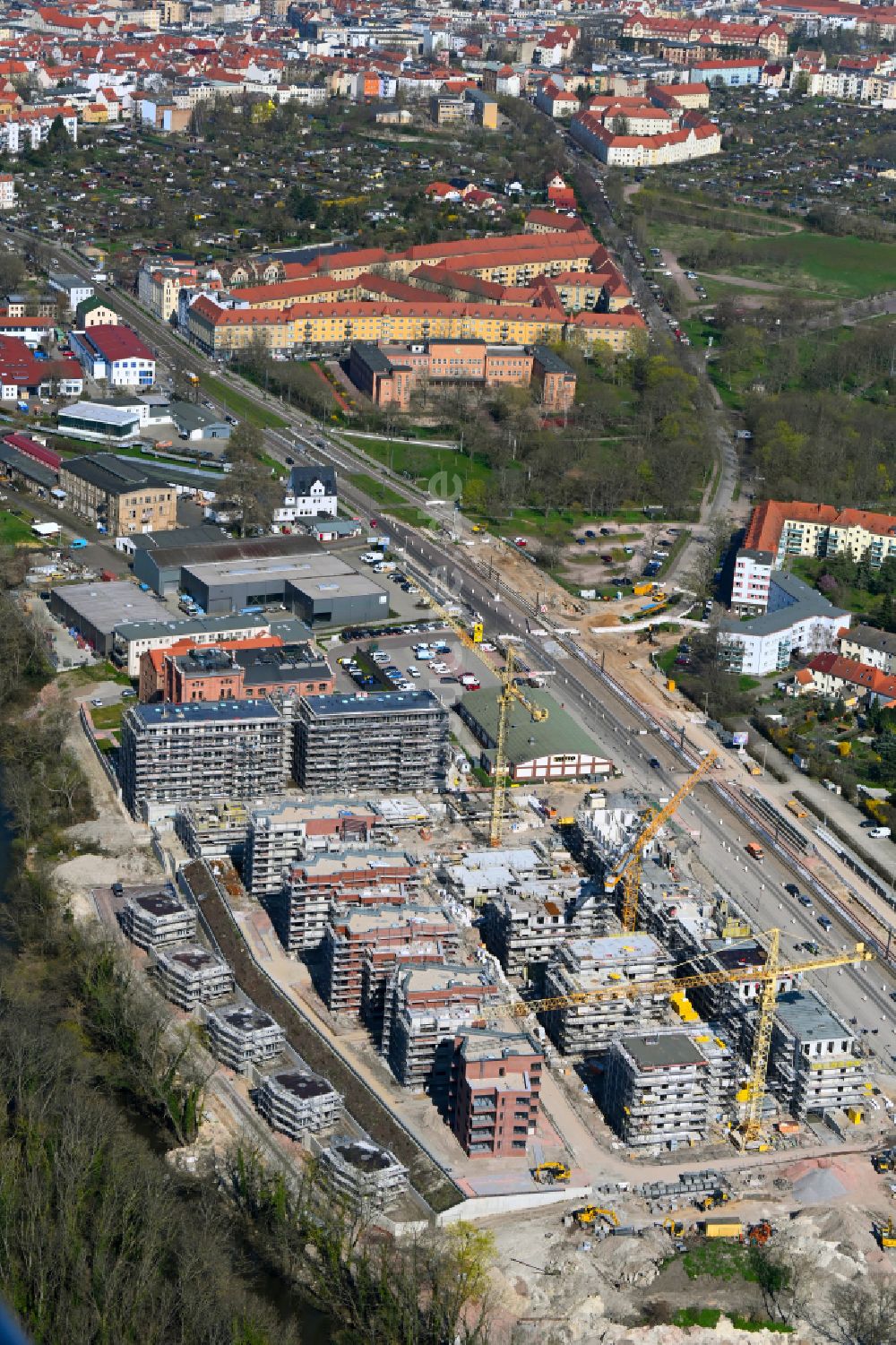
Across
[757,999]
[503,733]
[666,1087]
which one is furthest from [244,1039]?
[503,733]

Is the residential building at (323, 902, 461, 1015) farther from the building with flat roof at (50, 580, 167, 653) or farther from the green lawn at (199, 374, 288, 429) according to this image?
the green lawn at (199, 374, 288, 429)

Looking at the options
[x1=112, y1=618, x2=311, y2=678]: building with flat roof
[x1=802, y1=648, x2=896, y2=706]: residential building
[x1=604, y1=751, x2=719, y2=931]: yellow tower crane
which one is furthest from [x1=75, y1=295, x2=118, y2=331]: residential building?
[x1=604, y1=751, x2=719, y2=931]: yellow tower crane

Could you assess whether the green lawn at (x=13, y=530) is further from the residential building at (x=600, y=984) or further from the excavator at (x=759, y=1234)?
the excavator at (x=759, y=1234)

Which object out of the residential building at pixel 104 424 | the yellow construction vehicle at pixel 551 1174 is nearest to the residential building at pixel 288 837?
the yellow construction vehicle at pixel 551 1174

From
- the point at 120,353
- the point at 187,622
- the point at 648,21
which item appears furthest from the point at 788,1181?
the point at 648,21

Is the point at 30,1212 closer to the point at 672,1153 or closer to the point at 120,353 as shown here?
the point at 672,1153
